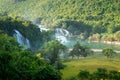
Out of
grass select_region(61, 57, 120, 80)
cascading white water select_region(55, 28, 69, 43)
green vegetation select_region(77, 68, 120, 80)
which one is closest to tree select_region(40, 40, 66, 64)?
grass select_region(61, 57, 120, 80)

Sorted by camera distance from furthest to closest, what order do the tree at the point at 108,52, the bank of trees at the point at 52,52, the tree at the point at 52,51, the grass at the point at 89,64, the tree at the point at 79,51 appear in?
the tree at the point at 108,52, the tree at the point at 79,51, the tree at the point at 52,51, the bank of trees at the point at 52,52, the grass at the point at 89,64

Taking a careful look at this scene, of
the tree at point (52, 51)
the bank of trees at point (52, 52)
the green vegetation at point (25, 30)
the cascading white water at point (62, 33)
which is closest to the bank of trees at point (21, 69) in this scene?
the bank of trees at point (52, 52)

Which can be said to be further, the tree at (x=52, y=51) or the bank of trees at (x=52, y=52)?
the tree at (x=52, y=51)

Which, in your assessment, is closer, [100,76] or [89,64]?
[100,76]

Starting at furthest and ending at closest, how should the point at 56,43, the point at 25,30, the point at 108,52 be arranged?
the point at 25,30 < the point at 108,52 < the point at 56,43

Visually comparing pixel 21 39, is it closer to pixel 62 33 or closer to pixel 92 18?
pixel 62 33

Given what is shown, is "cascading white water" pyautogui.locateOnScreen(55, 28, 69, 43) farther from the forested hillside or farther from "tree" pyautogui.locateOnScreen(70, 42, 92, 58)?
"tree" pyautogui.locateOnScreen(70, 42, 92, 58)

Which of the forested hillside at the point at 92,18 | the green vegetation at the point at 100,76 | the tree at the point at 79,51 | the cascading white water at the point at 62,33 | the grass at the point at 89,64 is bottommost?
the grass at the point at 89,64

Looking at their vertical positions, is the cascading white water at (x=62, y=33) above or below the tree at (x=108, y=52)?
above

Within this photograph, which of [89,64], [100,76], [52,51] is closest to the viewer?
[100,76]

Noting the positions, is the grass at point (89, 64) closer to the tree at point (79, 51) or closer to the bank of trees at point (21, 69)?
the tree at point (79, 51)

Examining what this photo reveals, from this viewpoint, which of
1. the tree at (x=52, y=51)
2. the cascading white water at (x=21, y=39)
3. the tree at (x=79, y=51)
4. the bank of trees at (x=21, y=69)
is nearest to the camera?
the bank of trees at (x=21, y=69)

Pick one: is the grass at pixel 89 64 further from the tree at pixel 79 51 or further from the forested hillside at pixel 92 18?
the forested hillside at pixel 92 18

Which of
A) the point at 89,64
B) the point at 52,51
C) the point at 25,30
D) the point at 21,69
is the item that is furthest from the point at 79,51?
the point at 21,69
